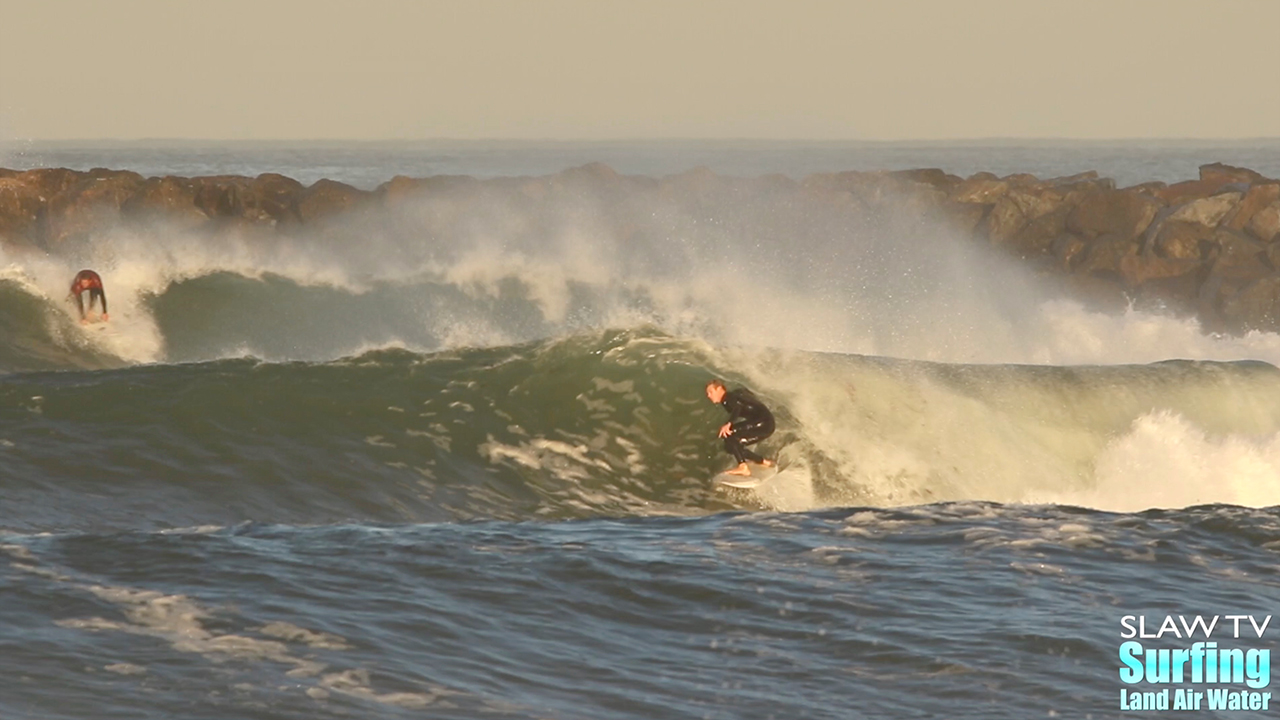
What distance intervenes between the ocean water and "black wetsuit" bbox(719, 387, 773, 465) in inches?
18.6

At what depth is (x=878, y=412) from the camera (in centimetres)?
1745

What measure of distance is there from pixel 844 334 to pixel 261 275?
33.0ft

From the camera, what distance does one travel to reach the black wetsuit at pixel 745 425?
15609mm

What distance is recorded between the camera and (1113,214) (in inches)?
1396

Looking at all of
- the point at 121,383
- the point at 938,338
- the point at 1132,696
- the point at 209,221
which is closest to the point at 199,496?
the point at 121,383

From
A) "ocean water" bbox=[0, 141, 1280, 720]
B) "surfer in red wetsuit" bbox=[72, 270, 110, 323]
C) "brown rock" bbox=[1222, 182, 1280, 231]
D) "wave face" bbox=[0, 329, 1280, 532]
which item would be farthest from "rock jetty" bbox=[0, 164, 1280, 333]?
"wave face" bbox=[0, 329, 1280, 532]

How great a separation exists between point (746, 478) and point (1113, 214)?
22.5 metres

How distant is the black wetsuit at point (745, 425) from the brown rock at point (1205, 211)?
69.6 feet

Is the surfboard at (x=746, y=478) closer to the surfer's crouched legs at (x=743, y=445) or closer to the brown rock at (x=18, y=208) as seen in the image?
the surfer's crouched legs at (x=743, y=445)

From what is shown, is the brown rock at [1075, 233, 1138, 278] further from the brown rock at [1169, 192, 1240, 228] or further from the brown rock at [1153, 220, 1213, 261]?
the brown rock at [1169, 192, 1240, 228]

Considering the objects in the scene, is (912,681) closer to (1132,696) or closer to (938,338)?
(1132,696)

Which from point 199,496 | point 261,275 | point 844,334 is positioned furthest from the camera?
point 261,275

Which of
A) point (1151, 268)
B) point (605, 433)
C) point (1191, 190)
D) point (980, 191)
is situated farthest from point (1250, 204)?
point (605, 433)

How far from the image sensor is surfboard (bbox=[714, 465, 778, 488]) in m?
15.6
